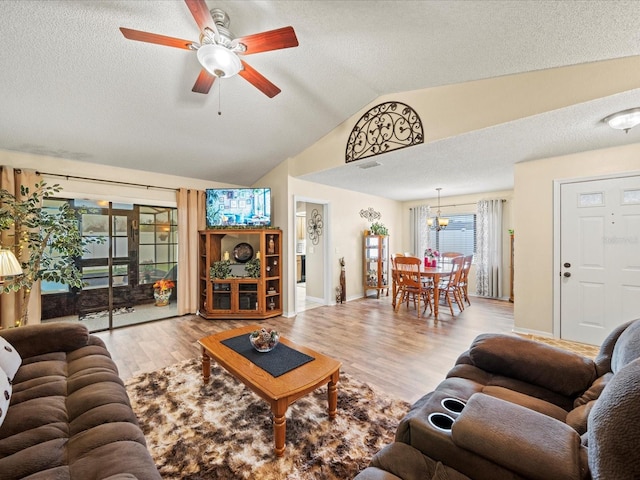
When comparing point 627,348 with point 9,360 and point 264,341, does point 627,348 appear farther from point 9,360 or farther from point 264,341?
point 9,360

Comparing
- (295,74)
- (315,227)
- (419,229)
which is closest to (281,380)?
(295,74)

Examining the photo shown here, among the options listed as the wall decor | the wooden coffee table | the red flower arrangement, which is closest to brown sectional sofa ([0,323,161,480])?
the wooden coffee table

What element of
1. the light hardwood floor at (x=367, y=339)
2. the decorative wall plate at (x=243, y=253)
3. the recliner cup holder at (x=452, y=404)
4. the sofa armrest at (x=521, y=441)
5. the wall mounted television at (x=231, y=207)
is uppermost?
the wall mounted television at (x=231, y=207)

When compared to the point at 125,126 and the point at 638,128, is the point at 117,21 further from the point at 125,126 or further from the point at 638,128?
the point at 638,128

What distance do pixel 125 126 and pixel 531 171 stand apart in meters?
5.10

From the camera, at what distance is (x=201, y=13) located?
1546 mm

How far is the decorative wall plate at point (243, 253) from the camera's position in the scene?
4.84m

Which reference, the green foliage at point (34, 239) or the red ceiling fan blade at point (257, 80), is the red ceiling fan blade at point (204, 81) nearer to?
the red ceiling fan blade at point (257, 80)

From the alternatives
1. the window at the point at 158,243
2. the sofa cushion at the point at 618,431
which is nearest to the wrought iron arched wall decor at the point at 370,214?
the window at the point at 158,243

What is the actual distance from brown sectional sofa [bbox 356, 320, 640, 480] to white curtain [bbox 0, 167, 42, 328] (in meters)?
4.33

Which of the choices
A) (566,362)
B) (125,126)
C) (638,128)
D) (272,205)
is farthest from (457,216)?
(125,126)

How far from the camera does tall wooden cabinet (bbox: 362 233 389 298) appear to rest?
5879 millimetres

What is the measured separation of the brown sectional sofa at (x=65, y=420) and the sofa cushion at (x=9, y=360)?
0.05 meters

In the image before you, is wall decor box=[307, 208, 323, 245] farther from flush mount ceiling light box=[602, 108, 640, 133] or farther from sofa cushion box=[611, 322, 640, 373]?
sofa cushion box=[611, 322, 640, 373]
